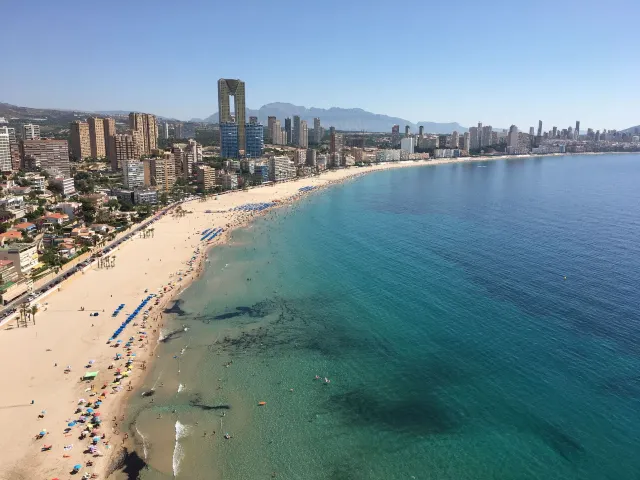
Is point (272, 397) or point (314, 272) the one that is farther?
point (314, 272)

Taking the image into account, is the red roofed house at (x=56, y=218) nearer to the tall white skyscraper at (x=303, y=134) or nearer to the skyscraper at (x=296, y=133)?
the tall white skyscraper at (x=303, y=134)

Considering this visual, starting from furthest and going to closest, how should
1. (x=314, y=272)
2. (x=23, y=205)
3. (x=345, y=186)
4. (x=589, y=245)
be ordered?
(x=345, y=186) < (x=23, y=205) < (x=589, y=245) < (x=314, y=272)

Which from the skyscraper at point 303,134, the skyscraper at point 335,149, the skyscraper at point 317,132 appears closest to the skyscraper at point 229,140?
the skyscraper at point 335,149

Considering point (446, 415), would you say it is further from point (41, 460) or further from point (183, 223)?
point (183, 223)

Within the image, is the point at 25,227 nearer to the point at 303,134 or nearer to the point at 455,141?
the point at 303,134

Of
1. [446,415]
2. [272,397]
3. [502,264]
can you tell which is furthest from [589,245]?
[272,397]

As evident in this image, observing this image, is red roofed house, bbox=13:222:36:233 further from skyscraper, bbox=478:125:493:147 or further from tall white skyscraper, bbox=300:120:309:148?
skyscraper, bbox=478:125:493:147
